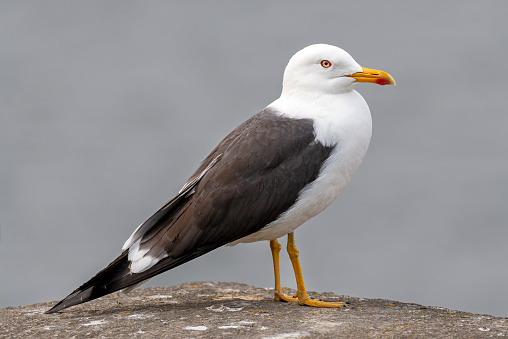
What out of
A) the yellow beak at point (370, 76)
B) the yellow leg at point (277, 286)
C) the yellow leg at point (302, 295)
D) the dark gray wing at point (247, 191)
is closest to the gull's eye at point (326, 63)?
the yellow beak at point (370, 76)

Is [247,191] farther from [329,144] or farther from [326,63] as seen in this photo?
[326,63]

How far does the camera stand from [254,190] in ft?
23.9

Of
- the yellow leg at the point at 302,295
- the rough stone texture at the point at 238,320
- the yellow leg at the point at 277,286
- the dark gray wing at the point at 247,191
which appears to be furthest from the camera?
the yellow leg at the point at 277,286

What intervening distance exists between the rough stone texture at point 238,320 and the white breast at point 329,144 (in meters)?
0.83

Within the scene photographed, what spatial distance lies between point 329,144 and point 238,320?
1851 millimetres

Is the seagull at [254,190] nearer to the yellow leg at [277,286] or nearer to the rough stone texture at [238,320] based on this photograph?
the rough stone texture at [238,320]

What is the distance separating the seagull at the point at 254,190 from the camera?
727cm

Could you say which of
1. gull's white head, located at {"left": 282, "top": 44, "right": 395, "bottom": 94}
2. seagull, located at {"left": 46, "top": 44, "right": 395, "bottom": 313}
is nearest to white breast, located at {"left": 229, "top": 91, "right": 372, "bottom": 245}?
seagull, located at {"left": 46, "top": 44, "right": 395, "bottom": 313}

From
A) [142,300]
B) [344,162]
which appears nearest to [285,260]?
[142,300]

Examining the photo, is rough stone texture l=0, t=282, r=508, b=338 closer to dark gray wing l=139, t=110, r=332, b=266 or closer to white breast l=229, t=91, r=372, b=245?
dark gray wing l=139, t=110, r=332, b=266

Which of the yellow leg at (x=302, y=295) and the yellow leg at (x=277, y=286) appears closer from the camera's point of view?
the yellow leg at (x=302, y=295)

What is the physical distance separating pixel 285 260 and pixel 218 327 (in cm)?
789

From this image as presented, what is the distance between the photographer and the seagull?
7270 mm

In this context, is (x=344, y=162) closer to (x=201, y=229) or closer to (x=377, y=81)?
(x=377, y=81)
